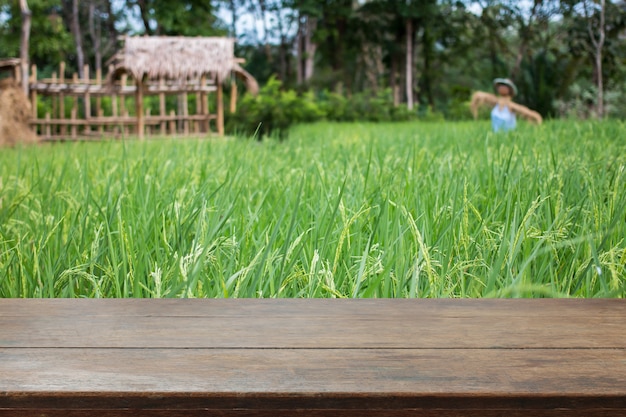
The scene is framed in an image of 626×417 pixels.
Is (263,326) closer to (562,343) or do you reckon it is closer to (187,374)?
(187,374)

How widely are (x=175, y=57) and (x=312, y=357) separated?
12.2 m

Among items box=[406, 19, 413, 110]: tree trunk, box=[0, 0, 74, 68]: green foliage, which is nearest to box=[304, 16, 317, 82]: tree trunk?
box=[406, 19, 413, 110]: tree trunk

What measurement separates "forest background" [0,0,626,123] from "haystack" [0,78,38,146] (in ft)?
21.3

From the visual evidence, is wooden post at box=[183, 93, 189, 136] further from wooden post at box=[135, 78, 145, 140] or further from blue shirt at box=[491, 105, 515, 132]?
blue shirt at box=[491, 105, 515, 132]

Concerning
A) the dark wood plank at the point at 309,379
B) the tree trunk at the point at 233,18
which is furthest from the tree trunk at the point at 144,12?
the dark wood plank at the point at 309,379

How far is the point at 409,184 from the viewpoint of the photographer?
2701 millimetres

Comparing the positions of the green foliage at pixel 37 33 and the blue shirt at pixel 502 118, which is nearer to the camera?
the blue shirt at pixel 502 118

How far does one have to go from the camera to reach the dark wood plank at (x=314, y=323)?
3.80 ft

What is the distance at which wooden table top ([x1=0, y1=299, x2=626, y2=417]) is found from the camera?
98 centimetres

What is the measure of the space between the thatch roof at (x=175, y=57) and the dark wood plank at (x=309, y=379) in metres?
11.9

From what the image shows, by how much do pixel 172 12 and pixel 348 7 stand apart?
5.66 m

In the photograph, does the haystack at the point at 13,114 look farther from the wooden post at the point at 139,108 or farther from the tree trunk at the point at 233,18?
the tree trunk at the point at 233,18
